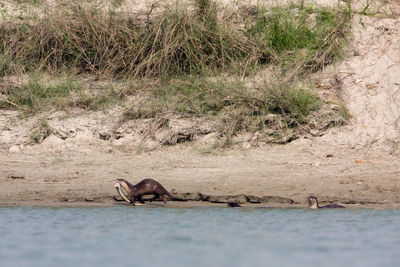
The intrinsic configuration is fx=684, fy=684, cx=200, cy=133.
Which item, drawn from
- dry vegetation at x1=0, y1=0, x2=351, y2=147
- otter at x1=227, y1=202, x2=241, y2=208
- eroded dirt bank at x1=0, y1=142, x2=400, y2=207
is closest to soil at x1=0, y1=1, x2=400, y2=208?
eroded dirt bank at x1=0, y1=142, x2=400, y2=207

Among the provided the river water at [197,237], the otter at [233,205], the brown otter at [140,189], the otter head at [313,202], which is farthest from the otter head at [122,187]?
the otter head at [313,202]

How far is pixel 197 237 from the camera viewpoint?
5754mm

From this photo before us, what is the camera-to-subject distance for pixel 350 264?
16.3ft

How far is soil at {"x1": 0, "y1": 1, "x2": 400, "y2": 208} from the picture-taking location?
23.1ft

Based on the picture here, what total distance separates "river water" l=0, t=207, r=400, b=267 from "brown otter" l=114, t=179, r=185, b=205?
0.50ft

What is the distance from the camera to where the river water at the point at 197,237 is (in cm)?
509

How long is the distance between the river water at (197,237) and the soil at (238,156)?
31cm

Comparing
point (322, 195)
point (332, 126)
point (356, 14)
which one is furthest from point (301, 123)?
point (356, 14)

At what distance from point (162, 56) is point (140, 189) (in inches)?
107

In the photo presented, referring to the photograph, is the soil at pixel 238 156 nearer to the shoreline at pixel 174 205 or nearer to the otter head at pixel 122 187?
the shoreline at pixel 174 205

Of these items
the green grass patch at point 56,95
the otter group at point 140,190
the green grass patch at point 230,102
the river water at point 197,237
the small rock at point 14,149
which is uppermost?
the green grass patch at point 56,95

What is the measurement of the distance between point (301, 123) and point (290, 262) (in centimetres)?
366

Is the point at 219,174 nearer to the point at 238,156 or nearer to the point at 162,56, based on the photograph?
the point at 238,156

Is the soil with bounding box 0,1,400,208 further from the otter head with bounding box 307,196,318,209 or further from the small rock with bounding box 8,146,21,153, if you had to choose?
the otter head with bounding box 307,196,318,209
